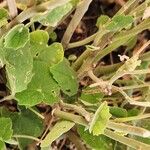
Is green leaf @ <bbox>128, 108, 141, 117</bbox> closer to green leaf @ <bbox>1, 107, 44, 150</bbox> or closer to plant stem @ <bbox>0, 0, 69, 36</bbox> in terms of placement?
green leaf @ <bbox>1, 107, 44, 150</bbox>

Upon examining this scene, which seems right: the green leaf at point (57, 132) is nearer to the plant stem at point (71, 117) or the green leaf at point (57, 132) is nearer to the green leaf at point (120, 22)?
the plant stem at point (71, 117)

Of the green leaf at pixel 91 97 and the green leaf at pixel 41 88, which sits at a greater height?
the green leaf at pixel 41 88

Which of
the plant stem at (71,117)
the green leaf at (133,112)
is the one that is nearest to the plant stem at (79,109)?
the plant stem at (71,117)

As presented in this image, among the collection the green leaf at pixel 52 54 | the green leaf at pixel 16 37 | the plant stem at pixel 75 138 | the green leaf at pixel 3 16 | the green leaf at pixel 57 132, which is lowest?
the plant stem at pixel 75 138

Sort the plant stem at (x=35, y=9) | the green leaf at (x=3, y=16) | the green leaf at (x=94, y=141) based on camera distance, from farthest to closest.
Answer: the green leaf at (x=94, y=141)
the green leaf at (x=3, y=16)
the plant stem at (x=35, y=9)

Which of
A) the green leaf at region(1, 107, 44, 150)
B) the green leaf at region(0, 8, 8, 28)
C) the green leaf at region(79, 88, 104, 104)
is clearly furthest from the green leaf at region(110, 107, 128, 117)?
the green leaf at region(0, 8, 8, 28)

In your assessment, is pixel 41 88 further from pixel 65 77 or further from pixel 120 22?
pixel 120 22

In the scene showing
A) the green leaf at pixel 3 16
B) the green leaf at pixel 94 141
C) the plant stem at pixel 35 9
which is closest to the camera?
the plant stem at pixel 35 9
